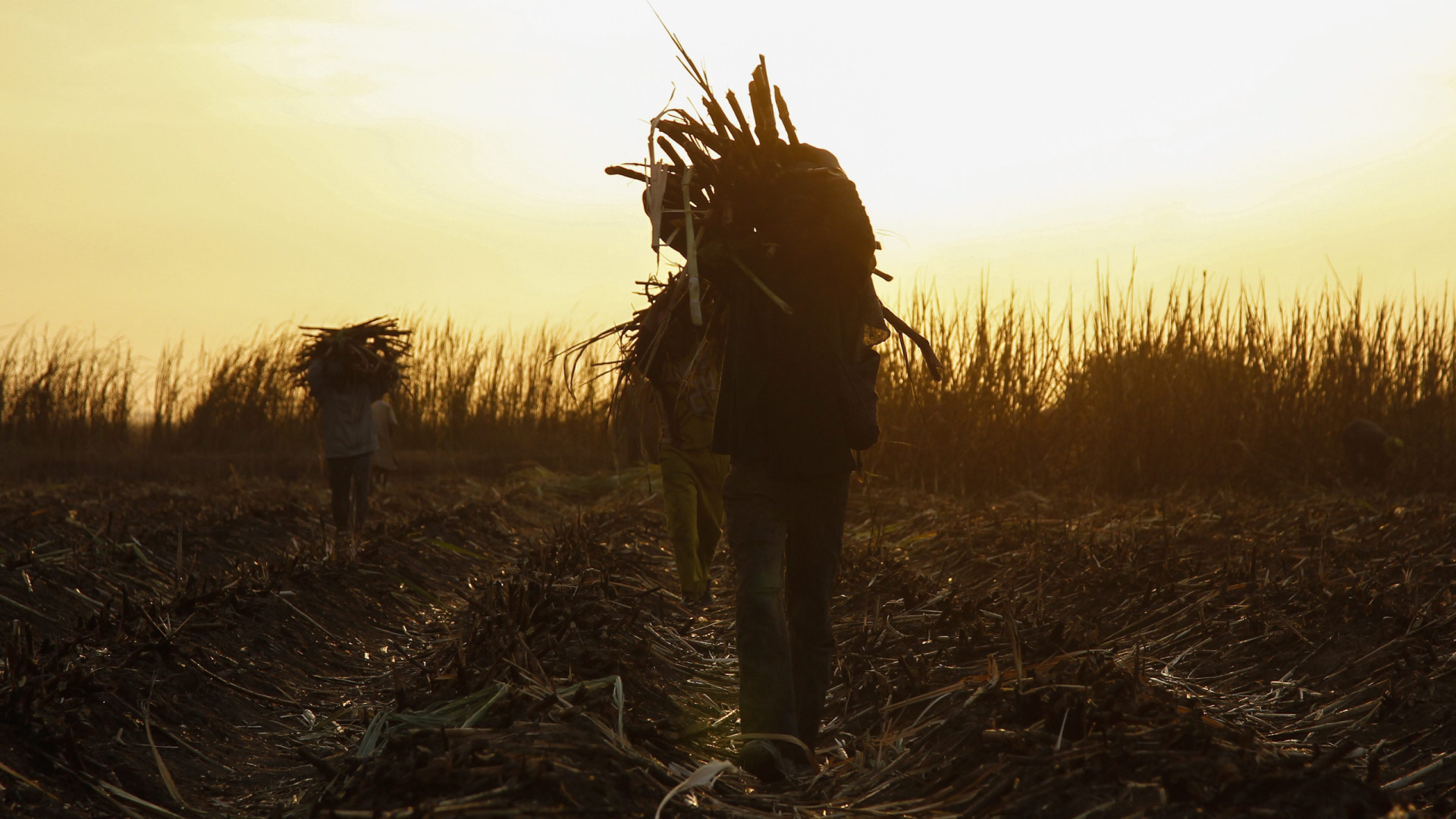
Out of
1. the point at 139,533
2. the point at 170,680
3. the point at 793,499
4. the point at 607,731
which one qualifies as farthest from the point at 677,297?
the point at 139,533

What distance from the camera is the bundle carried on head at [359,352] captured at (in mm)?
7863

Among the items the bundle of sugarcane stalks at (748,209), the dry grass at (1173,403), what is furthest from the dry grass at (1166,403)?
the bundle of sugarcane stalks at (748,209)

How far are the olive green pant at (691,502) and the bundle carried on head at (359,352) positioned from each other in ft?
11.8

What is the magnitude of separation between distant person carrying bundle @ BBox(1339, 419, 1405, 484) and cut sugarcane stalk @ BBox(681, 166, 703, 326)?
8.21 meters

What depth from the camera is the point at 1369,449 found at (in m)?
9.41

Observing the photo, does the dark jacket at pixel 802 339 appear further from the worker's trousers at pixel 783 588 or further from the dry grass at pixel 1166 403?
the dry grass at pixel 1166 403

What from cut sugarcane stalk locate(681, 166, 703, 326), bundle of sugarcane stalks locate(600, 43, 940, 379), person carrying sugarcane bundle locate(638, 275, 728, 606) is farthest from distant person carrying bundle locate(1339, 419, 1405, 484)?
Answer: cut sugarcane stalk locate(681, 166, 703, 326)

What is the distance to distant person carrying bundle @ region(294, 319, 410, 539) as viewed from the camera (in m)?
7.61

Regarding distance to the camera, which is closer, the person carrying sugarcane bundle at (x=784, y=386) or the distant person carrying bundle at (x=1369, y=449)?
the person carrying sugarcane bundle at (x=784, y=386)

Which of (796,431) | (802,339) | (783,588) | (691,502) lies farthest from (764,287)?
(691,502)

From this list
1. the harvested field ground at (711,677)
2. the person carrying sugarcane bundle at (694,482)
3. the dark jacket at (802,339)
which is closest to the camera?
the harvested field ground at (711,677)

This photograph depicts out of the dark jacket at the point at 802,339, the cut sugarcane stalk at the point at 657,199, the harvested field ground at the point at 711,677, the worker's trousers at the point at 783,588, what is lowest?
the harvested field ground at the point at 711,677

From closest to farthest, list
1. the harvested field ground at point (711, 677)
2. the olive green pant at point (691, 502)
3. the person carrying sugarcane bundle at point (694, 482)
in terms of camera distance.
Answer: the harvested field ground at point (711, 677)
the person carrying sugarcane bundle at point (694, 482)
the olive green pant at point (691, 502)

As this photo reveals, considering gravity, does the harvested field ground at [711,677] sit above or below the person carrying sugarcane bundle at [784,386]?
below
